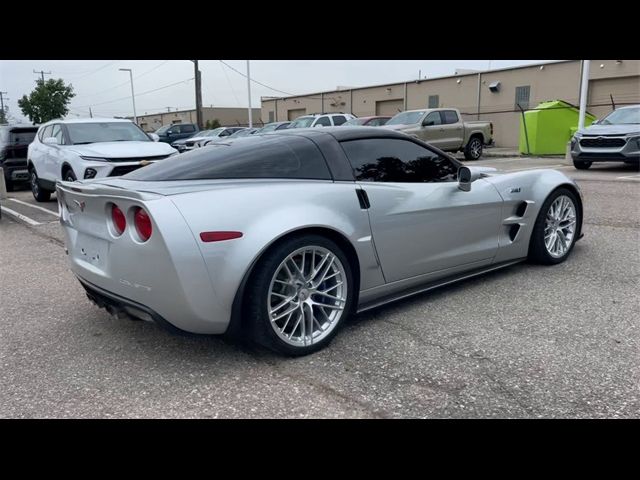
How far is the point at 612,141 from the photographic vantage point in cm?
1252

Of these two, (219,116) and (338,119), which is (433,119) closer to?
(338,119)

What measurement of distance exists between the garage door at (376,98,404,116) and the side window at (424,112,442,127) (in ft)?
57.1

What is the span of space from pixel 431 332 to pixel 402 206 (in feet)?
2.92

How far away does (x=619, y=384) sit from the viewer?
2850 mm

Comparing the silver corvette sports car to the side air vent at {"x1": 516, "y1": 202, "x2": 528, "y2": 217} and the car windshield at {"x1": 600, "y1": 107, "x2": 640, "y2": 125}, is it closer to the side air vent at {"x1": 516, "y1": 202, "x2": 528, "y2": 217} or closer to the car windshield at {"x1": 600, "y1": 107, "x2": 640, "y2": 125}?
the side air vent at {"x1": 516, "y1": 202, "x2": 528, "y2": 217}

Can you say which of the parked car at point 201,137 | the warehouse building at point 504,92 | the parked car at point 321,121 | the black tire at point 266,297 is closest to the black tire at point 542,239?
the black tire at point 266,297

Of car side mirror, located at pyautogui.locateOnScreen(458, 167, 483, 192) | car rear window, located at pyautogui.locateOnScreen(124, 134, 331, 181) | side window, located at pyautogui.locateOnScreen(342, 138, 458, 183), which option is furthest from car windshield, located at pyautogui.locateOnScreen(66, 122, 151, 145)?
car side mirror, located at pyautogui.locateOnScreen(458, 167, 483, 192)

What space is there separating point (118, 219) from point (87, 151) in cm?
662

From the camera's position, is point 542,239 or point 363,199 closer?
point 363,199

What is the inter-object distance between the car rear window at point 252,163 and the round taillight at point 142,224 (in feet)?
1.69

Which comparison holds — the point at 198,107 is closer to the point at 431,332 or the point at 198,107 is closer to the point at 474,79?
the point at 474,79

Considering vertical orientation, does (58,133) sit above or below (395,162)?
above

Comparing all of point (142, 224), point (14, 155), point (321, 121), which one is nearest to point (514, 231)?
point (142, 224)
